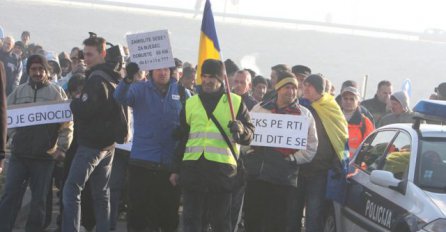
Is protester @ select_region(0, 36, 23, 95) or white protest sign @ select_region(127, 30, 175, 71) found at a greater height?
white protest sign @ select_region(127, 30, 175, 71)

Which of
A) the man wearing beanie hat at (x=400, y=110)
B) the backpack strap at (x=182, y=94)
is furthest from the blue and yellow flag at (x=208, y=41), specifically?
the man wearing beanie hat at (x=400, y=110)

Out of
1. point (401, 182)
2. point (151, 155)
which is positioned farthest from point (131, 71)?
point (401, 182)

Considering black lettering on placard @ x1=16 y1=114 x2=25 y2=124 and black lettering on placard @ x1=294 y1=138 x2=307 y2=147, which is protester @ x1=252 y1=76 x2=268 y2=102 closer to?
black lettering on placard @ x1=294 y1=138 x2=307 y2=147

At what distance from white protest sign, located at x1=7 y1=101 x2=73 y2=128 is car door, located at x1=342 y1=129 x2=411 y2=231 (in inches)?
111

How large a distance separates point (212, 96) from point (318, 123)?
1695mm

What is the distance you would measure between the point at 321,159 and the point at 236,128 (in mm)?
1748

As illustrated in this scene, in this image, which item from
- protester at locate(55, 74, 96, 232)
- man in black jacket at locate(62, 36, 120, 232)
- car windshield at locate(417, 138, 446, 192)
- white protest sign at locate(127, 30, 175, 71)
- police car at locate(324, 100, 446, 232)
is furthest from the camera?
protester at locate(55, 74, 96, 232)

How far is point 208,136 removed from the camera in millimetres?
7609

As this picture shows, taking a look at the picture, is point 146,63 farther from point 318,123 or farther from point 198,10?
point 198,10

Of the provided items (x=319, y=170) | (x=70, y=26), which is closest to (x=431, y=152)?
(x=319, y=170)

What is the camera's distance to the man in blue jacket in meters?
8.20

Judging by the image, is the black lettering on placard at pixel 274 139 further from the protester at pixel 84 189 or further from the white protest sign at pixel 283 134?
the protester at pixel 84 189

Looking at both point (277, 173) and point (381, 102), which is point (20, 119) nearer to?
point (277, 173)

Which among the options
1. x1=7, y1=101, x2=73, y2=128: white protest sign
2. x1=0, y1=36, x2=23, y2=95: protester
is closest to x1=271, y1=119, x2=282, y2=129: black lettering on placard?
x1=7, y1=101, x2=73, y2=128: white protest sign
